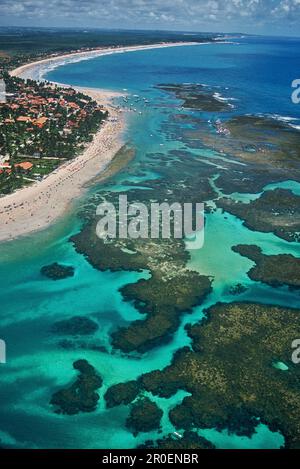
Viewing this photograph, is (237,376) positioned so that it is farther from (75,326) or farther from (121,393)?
(75,326)

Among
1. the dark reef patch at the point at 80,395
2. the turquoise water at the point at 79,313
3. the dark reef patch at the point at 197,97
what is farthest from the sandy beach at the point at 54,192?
the dark reef patch at the point at 197,97

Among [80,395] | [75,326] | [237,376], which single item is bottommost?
[80,395]

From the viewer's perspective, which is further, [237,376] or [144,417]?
[237,376]

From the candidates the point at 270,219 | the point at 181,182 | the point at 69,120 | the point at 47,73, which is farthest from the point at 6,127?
the point at 47,73

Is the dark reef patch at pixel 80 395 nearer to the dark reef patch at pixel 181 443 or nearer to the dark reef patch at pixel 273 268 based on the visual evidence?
the dark reef patch at pixel 181 443

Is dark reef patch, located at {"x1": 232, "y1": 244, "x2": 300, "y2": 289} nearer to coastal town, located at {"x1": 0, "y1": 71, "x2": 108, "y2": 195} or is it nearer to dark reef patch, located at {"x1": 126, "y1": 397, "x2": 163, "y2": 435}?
dark reef patch, located at {"x1": 126, "y1": 397, "x2": 163, "y2": 435}

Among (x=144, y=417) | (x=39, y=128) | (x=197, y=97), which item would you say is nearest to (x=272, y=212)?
(x=144, y=417)

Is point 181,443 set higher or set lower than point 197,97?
lower
